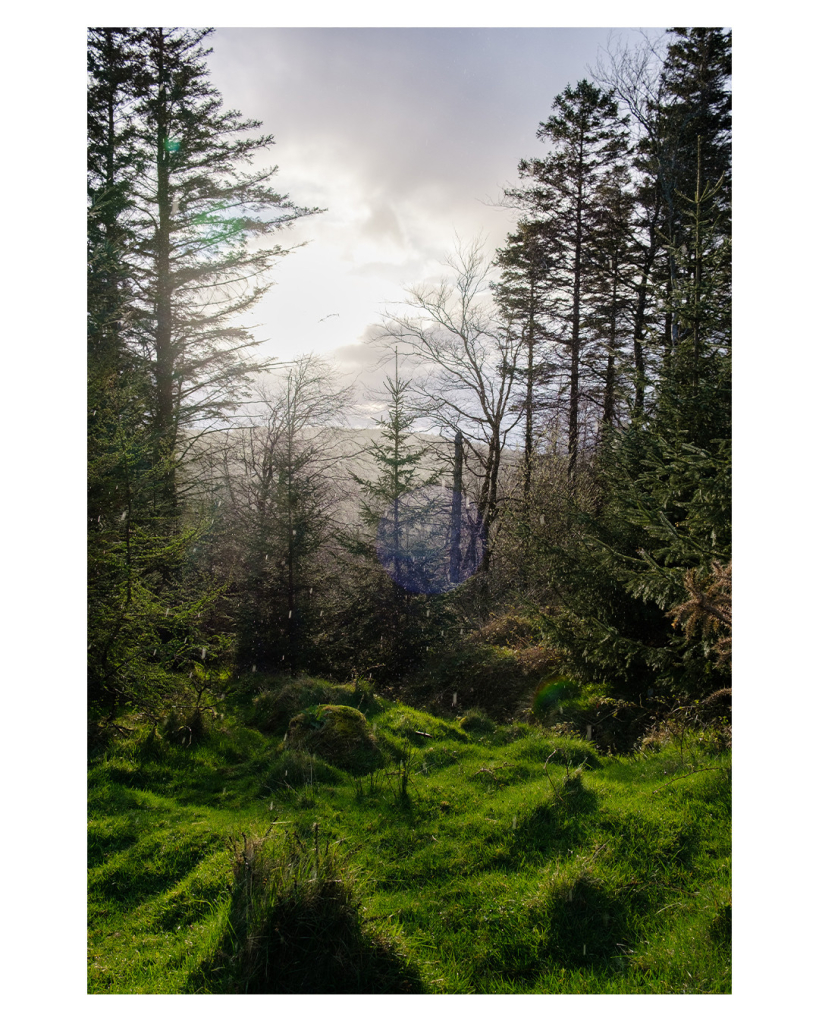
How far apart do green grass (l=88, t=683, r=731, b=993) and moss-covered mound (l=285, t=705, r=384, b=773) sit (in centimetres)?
32

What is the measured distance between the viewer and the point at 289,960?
270 cm

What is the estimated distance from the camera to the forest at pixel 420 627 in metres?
2.99

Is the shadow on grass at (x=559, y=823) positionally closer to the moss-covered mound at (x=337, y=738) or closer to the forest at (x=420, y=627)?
the forest at (x=420, y=627)

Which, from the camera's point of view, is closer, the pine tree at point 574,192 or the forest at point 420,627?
the forest at point 420,627

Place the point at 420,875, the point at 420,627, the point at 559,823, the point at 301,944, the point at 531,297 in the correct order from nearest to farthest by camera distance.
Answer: the point at 301,944
the point at 420,875
the point at 559,823
the point at 420,627
the point at 531,297

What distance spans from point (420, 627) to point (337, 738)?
17.2 ft

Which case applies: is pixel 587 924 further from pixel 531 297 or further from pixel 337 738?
pixel 531 297

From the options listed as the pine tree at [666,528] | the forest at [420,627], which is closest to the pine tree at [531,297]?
the forest at [420,627]

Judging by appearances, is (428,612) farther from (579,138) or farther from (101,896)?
(579,138)

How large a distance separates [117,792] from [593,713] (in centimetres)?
608

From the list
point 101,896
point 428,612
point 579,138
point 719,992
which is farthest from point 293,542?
point 579,138

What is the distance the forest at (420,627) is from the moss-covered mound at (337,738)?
0.05 metres

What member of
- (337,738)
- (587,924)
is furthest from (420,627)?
(587,924)

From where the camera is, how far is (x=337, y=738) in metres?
6.41
